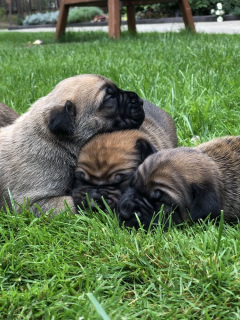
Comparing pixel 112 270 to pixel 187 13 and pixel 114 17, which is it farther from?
pixel 187 13

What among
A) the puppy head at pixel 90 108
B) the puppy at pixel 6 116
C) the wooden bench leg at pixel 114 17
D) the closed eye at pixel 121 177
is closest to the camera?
the closed eye at pixel 121 177

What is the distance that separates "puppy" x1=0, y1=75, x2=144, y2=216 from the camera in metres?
3.74

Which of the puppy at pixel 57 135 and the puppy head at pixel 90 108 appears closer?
the puppy at pixel 57 135

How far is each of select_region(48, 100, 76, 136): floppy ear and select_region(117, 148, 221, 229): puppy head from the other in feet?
2.53

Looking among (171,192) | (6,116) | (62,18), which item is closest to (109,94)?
(171,192)

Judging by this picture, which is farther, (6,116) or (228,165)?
(6,116)

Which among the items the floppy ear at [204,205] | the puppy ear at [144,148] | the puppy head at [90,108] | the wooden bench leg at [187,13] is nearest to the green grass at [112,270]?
the floppy ear at [204,205]

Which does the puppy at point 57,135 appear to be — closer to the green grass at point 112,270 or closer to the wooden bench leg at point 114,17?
the green grass at point 112,270

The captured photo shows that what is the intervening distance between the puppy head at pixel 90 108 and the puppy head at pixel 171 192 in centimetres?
79

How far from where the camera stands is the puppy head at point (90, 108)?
3932 mm

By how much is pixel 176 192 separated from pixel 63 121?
3.52 feet

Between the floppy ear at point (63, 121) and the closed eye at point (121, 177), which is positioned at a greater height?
the floppy ear at point (63, 121)

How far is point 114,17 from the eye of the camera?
39.6ft

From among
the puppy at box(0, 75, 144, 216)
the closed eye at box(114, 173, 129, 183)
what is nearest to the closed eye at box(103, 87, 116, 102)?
the puppy at box(0, 75, 144, 216)
